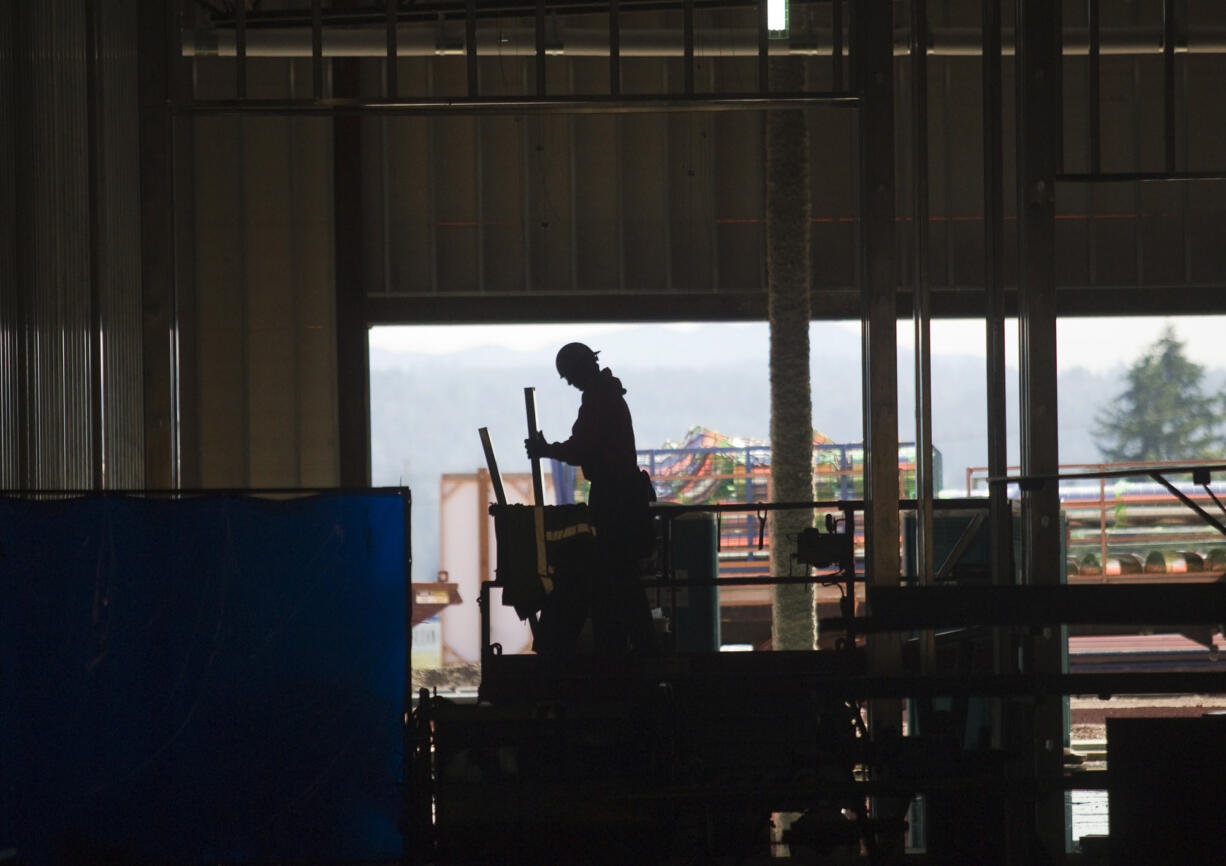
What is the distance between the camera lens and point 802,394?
1584 centimetres

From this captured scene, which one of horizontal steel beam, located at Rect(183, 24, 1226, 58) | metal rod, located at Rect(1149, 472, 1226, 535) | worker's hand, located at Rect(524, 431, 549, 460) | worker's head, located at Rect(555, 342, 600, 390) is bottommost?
metal rod, located at Rect(1149, 472, 1226, 535)

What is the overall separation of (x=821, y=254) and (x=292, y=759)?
13370 millimetres

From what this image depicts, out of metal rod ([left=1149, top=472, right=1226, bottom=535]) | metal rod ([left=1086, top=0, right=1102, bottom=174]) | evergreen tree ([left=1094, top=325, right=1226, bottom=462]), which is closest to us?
metal rod ([left=1149, top=472, right=1226, bottom=535])

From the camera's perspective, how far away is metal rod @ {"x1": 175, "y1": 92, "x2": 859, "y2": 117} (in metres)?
7.74

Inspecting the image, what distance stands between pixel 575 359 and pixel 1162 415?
18148 mm

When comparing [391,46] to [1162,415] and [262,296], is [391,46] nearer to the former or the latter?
[262,296]

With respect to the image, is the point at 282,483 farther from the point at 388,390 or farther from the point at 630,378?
the point at 630,378

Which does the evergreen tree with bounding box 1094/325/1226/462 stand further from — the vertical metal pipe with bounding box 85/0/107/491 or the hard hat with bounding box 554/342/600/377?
the vertical metal pipe with bounding box 85/0/107/491

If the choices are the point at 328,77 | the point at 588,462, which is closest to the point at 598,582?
the point at 588,462

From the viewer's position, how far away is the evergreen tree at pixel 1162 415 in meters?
21.8

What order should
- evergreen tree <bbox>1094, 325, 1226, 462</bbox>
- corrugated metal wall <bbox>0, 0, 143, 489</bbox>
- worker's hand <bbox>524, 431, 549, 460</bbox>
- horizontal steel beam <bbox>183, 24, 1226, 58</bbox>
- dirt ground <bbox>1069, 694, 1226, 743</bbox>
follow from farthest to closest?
1. evergreen tree <bbox>1094, 325, 1226, 462</bbox>
2. dirt ground <bbox>1069, 694, 1226, 743</bbox>
3. horizontal steel beam <bbox>183, 24, 1226, 58</bbox>
4. corrugated metal wall <bbox>0, 0, 143, 489</bbox>
5. worker's hand <bbox>524, 431, 549, 460</bbox>

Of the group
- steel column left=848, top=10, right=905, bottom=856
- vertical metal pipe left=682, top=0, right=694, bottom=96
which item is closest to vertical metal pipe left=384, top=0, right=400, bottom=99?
vertical metal pipe left=682, top=0, right=694, bottom=96

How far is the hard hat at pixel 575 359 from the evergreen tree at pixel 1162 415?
52.8 ft

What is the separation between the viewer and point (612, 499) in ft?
25.8
